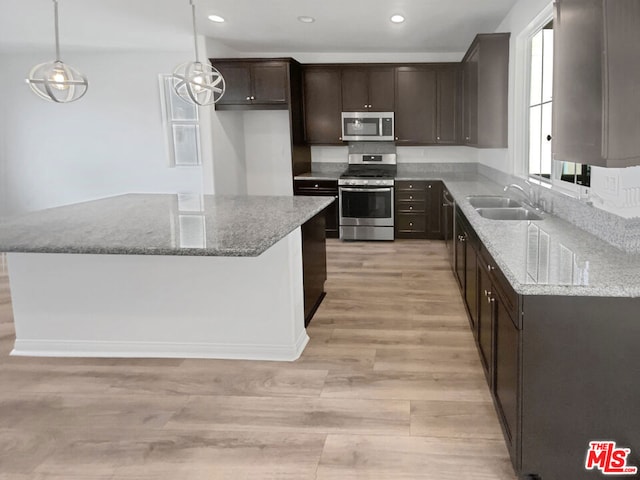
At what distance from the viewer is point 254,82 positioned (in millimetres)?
6453

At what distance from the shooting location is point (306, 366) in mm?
3111

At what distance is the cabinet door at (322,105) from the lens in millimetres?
6824

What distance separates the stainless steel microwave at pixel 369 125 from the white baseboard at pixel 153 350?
399cm

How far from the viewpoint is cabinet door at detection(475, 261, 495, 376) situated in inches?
100

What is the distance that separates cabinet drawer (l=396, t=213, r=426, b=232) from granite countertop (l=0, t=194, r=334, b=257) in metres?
2.78

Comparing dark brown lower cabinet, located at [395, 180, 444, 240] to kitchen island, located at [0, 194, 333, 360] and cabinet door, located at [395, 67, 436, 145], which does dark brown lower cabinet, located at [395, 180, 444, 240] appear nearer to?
cabinet door, located at [395, 67, 436, 145]

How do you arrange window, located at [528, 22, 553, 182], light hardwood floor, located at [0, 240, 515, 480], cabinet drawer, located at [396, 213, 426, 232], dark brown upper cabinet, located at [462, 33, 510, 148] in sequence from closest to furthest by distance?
light hardwood floor, located at [0, 240, 515, 480] → window, located at [528, 22, 553, 182] → dark brown upper cabinet, located at [462, 33, 510, 148] → cabinet drawer, located at [396, 213, 426, 232]

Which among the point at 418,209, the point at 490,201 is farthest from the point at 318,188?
the point at 490,201

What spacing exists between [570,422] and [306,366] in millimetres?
1565

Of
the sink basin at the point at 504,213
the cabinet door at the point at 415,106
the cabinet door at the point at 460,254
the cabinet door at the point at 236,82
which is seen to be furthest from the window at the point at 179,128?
the sink basin at the point at 504,213

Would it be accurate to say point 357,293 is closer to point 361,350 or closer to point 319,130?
point 361,350

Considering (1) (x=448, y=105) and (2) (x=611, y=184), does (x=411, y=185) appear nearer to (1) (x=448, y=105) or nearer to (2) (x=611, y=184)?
(1) (x=448, y=105)

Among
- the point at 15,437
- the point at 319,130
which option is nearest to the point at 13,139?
the point at 319,130

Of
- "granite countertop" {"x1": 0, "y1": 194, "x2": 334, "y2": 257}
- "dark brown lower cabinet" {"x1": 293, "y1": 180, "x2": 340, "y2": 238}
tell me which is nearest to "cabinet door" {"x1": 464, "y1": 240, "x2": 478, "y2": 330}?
"granite countertop" {"x1": 0, "y1": 194, "x2": 334, "y2": 257}
